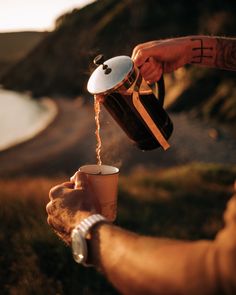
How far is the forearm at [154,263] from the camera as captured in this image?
949mm

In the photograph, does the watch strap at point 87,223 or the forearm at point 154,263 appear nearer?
the forearm at point 154,263

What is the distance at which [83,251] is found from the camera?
1.21 metres

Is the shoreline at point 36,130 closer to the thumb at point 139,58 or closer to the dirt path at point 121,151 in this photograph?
the dirt path at point 121,151

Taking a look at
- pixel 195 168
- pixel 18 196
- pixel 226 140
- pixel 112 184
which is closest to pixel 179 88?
pixel 226 140

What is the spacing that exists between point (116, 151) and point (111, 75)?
0.82 meters

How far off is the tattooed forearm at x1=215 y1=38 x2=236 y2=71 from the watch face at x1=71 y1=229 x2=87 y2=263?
4.41 feet

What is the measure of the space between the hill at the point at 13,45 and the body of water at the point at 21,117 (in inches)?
538

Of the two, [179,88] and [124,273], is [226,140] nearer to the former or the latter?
[179,88]

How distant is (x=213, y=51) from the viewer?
228 centimetres

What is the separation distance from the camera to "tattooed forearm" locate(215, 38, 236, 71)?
222 cm

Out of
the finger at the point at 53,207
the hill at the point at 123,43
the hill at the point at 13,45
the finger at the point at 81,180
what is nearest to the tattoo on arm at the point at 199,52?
the hill at the point at 123,43

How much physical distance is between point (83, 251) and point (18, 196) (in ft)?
16.4

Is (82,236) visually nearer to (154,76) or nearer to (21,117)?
(154,76)

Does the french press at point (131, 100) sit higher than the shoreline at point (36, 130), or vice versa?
the french press at point (131, 100)
